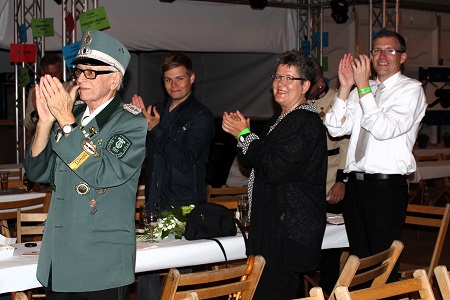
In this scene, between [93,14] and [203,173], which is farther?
[93,14]

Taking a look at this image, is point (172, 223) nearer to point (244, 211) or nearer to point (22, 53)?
point (244, 211)

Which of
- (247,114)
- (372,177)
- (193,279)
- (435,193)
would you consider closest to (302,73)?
(372,177)

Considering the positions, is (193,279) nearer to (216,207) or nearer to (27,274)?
(27,274)

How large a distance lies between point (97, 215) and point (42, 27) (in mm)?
4929

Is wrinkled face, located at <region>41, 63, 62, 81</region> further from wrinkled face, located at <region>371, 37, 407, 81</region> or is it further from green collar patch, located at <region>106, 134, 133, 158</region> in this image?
green collar patch, located at <region>106, 134, 133, 158</region>

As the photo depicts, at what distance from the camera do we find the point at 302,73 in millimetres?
3312

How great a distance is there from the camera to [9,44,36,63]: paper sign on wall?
716 cm

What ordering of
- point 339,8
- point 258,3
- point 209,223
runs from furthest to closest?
1. point 339,8
2. point 258,3
3. point 209,223

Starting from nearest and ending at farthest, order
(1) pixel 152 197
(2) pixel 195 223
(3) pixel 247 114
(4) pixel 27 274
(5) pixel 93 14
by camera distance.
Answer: (4) pixel 27 274, (2) pixel 195 223, (1) pixel 152 197, (5) pixel 93 14, (3) pixel 247 114

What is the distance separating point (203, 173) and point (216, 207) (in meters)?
0.41

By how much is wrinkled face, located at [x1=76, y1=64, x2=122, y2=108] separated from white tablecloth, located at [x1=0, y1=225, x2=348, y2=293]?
2.78ft

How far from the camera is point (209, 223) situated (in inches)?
143

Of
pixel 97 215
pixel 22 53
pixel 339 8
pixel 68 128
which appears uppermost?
pixel 339 8

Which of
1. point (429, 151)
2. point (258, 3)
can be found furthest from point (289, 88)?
point (429, 151)
